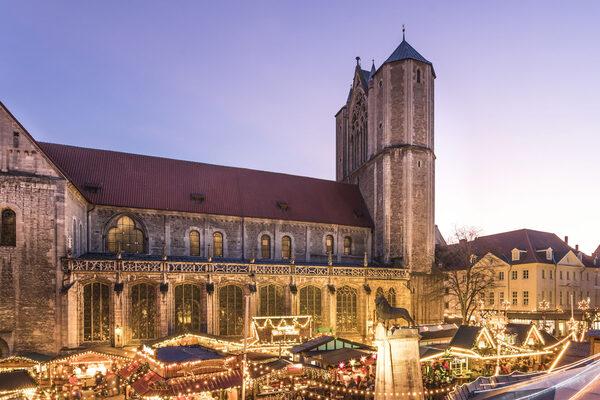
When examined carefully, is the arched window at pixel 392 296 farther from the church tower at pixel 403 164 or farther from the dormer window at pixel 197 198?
the dormer window at pixel 197 198

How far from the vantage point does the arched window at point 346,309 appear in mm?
35406

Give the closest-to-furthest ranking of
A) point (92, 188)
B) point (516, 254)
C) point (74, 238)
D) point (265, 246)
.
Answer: point (74, 238)
point (92, 188)
point (265, 246)
point (516, 254)

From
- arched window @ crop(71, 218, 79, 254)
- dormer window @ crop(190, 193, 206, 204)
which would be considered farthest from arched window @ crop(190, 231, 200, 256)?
arched window @ crop(71, 218, 79, 254)

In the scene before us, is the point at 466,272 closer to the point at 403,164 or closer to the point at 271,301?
the point at 403,164

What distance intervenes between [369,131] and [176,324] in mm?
27146

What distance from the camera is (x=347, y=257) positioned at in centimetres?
4128

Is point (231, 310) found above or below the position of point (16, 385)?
below

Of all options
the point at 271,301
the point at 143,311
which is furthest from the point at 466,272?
the point at 143,311

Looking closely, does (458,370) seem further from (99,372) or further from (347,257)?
(99,372)

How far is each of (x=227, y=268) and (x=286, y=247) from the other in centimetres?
812

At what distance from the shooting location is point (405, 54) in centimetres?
4309

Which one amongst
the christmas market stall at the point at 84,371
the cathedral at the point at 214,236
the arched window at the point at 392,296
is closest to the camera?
the christmas market stall at the point at 84,371

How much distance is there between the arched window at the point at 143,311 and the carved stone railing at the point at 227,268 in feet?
4.51

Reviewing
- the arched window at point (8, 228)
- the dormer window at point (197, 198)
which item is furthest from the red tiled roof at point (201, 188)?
the arched window at point (8, 228)
